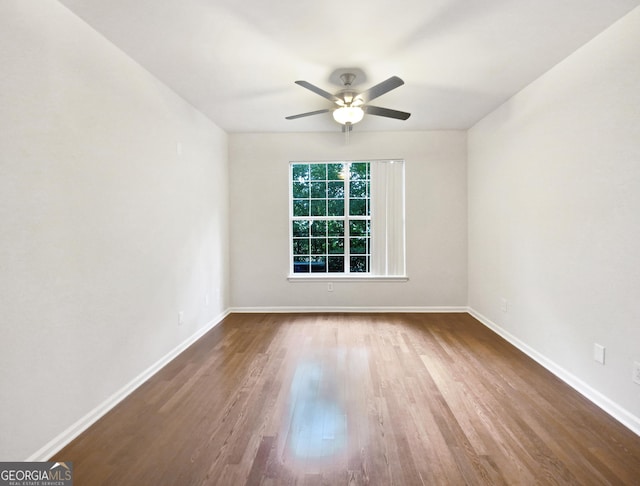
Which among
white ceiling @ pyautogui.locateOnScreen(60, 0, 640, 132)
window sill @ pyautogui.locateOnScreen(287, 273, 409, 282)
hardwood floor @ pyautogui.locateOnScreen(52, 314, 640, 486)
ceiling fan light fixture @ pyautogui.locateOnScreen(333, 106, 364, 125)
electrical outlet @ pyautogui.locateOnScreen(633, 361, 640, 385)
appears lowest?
hardwood floor @ pyautogui.locateOnScreen(52, 314, 640, 486)

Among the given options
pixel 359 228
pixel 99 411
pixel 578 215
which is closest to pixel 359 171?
pixel 359 228

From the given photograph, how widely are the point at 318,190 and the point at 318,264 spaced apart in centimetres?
113

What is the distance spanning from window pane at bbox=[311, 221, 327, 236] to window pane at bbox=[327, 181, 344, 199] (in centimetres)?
42

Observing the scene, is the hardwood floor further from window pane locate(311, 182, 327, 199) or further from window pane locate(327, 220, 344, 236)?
window pane locate(311, 182, 327, 199)

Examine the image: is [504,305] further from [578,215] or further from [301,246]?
[301,246]

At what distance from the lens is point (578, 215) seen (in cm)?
259

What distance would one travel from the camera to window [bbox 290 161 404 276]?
4.97 m

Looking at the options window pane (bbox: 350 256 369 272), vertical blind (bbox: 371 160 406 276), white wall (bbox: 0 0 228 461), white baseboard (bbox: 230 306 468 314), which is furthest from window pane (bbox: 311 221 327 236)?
white wall (bbox: 0 0 228 461)

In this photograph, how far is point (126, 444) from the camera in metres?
1.93

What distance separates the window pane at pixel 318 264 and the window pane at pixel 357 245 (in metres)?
0.44

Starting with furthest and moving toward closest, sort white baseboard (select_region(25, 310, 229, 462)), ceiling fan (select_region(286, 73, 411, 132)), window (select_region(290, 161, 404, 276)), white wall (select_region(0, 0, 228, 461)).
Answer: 1. window (select_region(290, 161, 404, 276))
2. ceiling fan (select_region(286, 73, 411, 132))
3. white baseboard (select_region(25, 310, 229, 462))
4. white wall (select_region(0, 0, 228, 461))

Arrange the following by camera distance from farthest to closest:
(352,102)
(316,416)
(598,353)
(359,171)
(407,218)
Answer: (359,171) < (407,218) < (352,102) < (598,353) < (316,416)

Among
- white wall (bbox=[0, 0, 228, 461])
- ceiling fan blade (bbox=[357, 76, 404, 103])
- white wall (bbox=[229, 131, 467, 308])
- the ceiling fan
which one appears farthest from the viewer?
white wall (bbox=[229, 131, 467, 308])

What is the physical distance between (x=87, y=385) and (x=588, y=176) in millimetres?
3757
